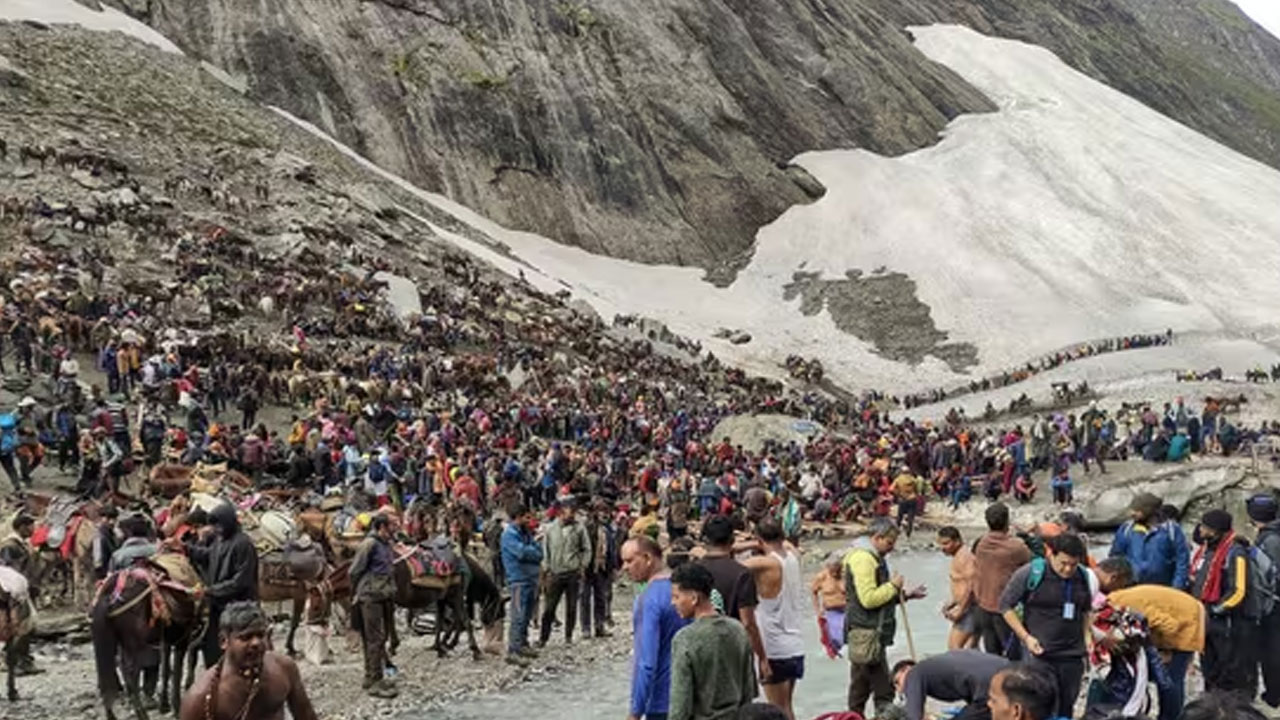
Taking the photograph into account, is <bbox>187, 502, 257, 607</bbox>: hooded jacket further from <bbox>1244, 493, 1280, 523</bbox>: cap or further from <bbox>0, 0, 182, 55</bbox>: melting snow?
<bbox>0, 0, 182, 55</bbox>: melting snow

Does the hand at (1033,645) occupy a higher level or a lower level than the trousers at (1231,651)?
higher

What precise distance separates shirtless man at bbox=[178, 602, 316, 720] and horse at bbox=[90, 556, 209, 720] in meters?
4.92

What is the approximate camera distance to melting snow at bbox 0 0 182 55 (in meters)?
57.0

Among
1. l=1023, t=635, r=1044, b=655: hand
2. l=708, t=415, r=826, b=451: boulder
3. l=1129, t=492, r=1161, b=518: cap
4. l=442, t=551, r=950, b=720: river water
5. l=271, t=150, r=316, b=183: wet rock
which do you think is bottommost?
l=442, t=551, r=950, b=720: river water

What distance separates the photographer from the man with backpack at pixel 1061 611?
812 cm

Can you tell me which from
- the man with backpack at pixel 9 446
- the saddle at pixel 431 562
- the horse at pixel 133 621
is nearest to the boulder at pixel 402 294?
the man with backpack at pixel 9 446

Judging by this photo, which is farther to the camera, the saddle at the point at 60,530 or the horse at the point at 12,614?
the saddle at the point at 60,530

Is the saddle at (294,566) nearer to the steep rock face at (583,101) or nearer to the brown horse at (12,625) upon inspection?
the brown horse at (12,625)

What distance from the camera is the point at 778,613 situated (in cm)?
849

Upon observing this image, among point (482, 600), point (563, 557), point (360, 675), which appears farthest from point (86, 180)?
point (360, 675)

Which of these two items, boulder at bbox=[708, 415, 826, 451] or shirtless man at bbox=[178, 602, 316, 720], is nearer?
shirtless man at bbox=[178, 602, 316, 720]

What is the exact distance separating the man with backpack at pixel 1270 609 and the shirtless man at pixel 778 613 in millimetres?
3796

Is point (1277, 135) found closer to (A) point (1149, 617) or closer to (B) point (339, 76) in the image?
(B) point (339, 76)

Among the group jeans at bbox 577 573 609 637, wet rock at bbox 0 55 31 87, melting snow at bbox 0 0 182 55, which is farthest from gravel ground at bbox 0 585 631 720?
melting snow at bbox 0 0 182 55
